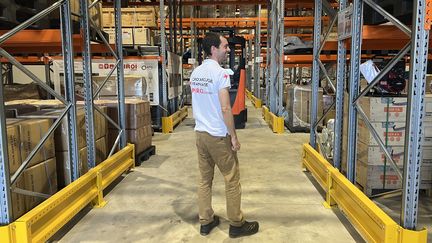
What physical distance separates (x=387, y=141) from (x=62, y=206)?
3.59m

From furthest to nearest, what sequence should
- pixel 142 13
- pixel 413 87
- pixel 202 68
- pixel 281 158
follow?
1. pixel 142 13
2. pixel 281 158
3. pixel 202 68
4. pixel 413 87

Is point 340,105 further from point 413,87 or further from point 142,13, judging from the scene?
point 142,13

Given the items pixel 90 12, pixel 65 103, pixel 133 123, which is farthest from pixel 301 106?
pixel 65 103

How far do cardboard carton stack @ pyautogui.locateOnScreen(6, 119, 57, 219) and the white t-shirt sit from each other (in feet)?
5.63

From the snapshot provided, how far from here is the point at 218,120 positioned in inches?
135

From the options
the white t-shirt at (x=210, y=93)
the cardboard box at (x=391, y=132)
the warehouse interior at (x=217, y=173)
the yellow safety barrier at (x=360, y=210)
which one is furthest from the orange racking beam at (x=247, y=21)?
the white t-shirt at (x=210, y=93)

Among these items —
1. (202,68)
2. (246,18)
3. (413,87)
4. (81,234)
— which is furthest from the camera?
(246,18)

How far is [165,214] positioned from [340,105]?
2.39 m

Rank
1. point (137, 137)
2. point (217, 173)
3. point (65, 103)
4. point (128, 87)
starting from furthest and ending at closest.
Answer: point (128, 87) → point (137, 137) → point (217, 173) → point (65, 103)

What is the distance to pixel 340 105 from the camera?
445 cm

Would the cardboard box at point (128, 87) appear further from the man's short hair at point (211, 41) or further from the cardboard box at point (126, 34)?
the man's short hair at point (211, 41)

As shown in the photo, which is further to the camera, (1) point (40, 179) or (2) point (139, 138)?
(2) point (139, 138)

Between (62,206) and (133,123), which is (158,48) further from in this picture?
(62,206)

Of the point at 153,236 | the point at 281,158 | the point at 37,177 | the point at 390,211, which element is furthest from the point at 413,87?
the point at 281,158
